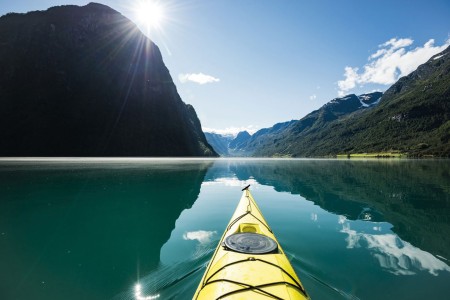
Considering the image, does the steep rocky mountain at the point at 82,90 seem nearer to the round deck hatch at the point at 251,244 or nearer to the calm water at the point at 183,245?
the calm water at the point at 183,245

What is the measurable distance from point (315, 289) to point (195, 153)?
170m

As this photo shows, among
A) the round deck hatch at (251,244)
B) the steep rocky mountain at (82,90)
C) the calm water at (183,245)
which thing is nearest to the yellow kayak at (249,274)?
the round deck hatch at (251,244)

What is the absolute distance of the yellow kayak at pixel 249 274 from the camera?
17.4 ft

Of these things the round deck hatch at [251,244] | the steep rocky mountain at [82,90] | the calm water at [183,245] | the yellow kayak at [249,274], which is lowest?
the calm water at [183,245]

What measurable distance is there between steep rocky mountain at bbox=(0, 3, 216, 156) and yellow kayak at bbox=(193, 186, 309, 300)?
136818 mm

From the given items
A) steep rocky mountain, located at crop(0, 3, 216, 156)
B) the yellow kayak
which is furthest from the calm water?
steep rocky mountain, located at crop(0, 3, 216, 156)

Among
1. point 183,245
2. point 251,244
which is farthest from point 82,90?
point 251,244

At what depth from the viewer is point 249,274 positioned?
5.89 meters

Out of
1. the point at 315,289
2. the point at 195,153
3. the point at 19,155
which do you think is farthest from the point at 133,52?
the point at 315,289

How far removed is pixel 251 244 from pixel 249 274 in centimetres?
162

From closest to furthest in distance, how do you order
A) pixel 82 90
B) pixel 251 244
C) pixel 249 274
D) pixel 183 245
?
1. pixel 249 274
2. pixel 251 244
3. pixel 183 245
4. pixel 82 90

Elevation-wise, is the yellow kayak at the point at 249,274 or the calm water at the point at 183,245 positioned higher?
the yellow kayak at the point at 249,274

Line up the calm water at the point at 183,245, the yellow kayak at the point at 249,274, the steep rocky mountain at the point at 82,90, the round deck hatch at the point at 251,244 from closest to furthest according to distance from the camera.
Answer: the yellow kayak at the point at 249,274 < the round deck hatch at the point at 251,244 < the calm water at the point at 183,245 < the steep rocky mountain at the point at 82,90

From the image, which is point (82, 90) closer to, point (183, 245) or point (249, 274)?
point (183, 245)
